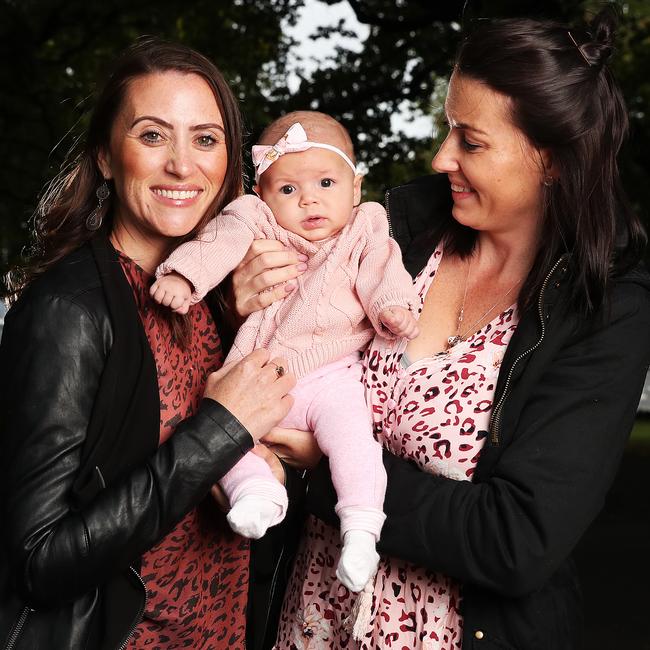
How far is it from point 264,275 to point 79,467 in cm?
83

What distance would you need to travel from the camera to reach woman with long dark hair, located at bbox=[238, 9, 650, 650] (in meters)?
2.27

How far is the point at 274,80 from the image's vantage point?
902 cm

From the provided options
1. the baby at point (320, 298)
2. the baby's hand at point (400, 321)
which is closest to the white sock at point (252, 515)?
the baby at point (320, 298)

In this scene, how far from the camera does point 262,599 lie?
106 inches

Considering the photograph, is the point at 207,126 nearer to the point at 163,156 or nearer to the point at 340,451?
the point at 163,156

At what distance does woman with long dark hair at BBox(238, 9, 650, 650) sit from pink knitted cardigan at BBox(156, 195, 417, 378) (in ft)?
0.43

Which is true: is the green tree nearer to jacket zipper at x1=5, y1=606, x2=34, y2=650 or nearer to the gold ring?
the gold ring

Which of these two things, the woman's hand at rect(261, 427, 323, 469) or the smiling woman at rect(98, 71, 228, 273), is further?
the woman's hand at rect(261, 427, 323, 469)

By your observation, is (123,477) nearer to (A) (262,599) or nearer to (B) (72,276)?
(B) (72,276)

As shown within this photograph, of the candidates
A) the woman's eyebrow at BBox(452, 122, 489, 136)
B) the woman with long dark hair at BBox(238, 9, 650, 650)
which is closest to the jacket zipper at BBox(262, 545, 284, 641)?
the woman with long dark hair at BBox(238, 9, 650, 650)

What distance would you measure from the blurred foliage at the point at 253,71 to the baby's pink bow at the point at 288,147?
Result: 4918 mm

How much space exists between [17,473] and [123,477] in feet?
0.81

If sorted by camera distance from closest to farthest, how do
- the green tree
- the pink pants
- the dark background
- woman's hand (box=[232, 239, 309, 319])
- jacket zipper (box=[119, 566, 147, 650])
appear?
jacket zipper (box=[119, 566, 147, 650]) < the pink pants < woman's hand (box=[232, 239, 309, 319]) < the dark background < the green tree

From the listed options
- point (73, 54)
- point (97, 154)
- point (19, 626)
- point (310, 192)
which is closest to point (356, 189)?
point (310, 192)
